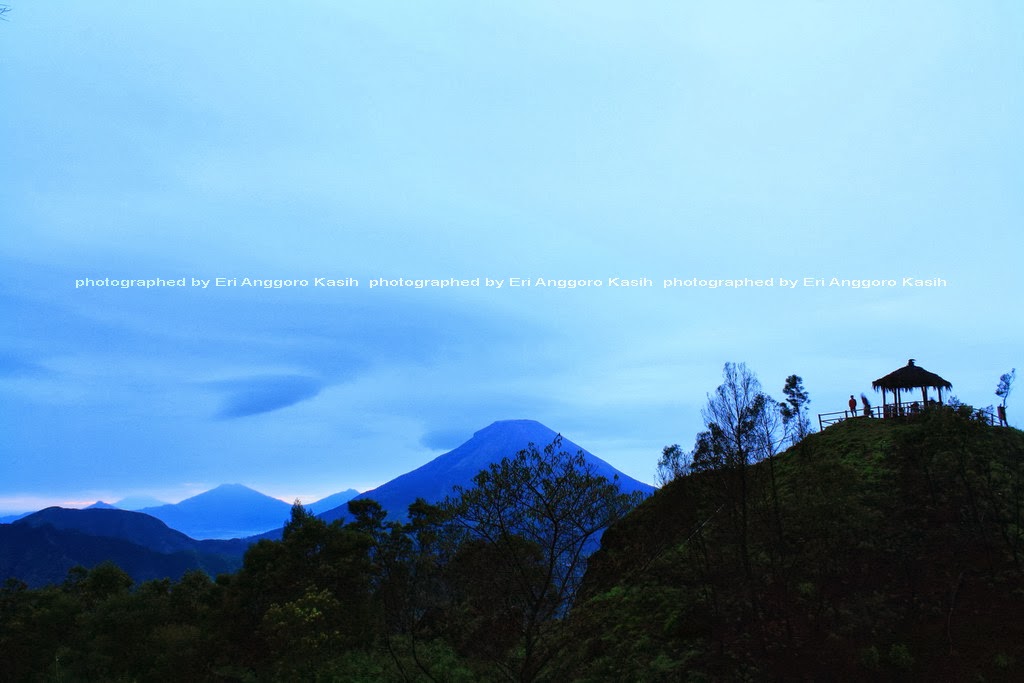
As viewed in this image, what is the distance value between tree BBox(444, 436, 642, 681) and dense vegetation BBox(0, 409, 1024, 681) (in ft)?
0.23

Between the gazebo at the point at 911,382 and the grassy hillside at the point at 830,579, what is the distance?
963 centimetres

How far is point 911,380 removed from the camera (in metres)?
42.9

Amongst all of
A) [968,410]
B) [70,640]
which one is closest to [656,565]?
[968,410]

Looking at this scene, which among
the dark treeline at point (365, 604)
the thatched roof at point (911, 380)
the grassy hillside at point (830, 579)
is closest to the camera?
the dark treeline at point (365, 604)

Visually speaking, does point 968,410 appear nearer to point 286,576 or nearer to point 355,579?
point 355,579

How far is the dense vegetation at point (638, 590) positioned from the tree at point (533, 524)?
69 mm

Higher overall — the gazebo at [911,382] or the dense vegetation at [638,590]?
the gazebo at [911,382]

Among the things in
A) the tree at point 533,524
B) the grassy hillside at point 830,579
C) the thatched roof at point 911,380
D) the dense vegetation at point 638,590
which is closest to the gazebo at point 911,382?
the thatched roof at point 911,380

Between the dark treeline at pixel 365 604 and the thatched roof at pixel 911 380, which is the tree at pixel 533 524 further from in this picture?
the thatched roof at pixel 911 380

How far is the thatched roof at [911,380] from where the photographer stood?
42812mm

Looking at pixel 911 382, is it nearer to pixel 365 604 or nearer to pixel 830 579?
pixel 830 579

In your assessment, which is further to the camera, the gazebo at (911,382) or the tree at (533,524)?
the gazebo at (911,382)

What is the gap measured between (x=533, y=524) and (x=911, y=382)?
34.6 meters

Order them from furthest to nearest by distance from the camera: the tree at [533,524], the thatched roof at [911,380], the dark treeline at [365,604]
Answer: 1. the thatched roof at [911,380]
2. the dark treeline at [365,604]
3. the tree at [533,524]
